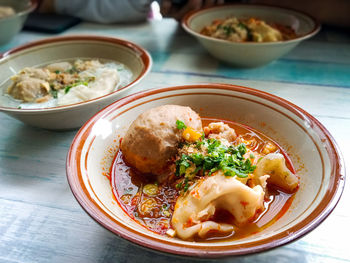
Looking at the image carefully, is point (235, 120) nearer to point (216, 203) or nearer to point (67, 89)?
point (216, 203)

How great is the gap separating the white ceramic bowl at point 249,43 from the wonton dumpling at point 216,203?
3.77 ft

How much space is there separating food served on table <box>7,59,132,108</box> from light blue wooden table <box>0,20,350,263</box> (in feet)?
0.51

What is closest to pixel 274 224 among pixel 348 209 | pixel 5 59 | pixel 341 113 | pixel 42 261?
pixel 348 209

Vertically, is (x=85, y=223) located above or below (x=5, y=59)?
below

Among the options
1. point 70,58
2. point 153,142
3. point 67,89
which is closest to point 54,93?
point 67,89

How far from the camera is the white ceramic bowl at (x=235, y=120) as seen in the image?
0.80 metres

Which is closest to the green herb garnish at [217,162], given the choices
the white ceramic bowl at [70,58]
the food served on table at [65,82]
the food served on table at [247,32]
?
the white ceramic bowl at [70,58]

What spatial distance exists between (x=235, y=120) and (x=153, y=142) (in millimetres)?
433

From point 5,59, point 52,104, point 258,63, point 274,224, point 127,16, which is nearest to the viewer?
point 274,224

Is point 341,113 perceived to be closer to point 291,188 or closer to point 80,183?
point 291,188

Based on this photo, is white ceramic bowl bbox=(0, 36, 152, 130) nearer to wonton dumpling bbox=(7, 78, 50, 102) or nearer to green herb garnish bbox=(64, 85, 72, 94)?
wonton dumpling bbox=(7, 78, 50, 102)

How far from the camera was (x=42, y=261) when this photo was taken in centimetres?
102

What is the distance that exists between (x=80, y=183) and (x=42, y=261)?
28 centimetres

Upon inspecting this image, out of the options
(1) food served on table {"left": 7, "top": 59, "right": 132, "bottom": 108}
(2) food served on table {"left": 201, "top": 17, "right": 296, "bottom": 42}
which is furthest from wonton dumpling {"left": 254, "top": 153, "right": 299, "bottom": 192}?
(2) food served on table {"left": 201, "top": 17, "right": 296, "bottom": 42}
